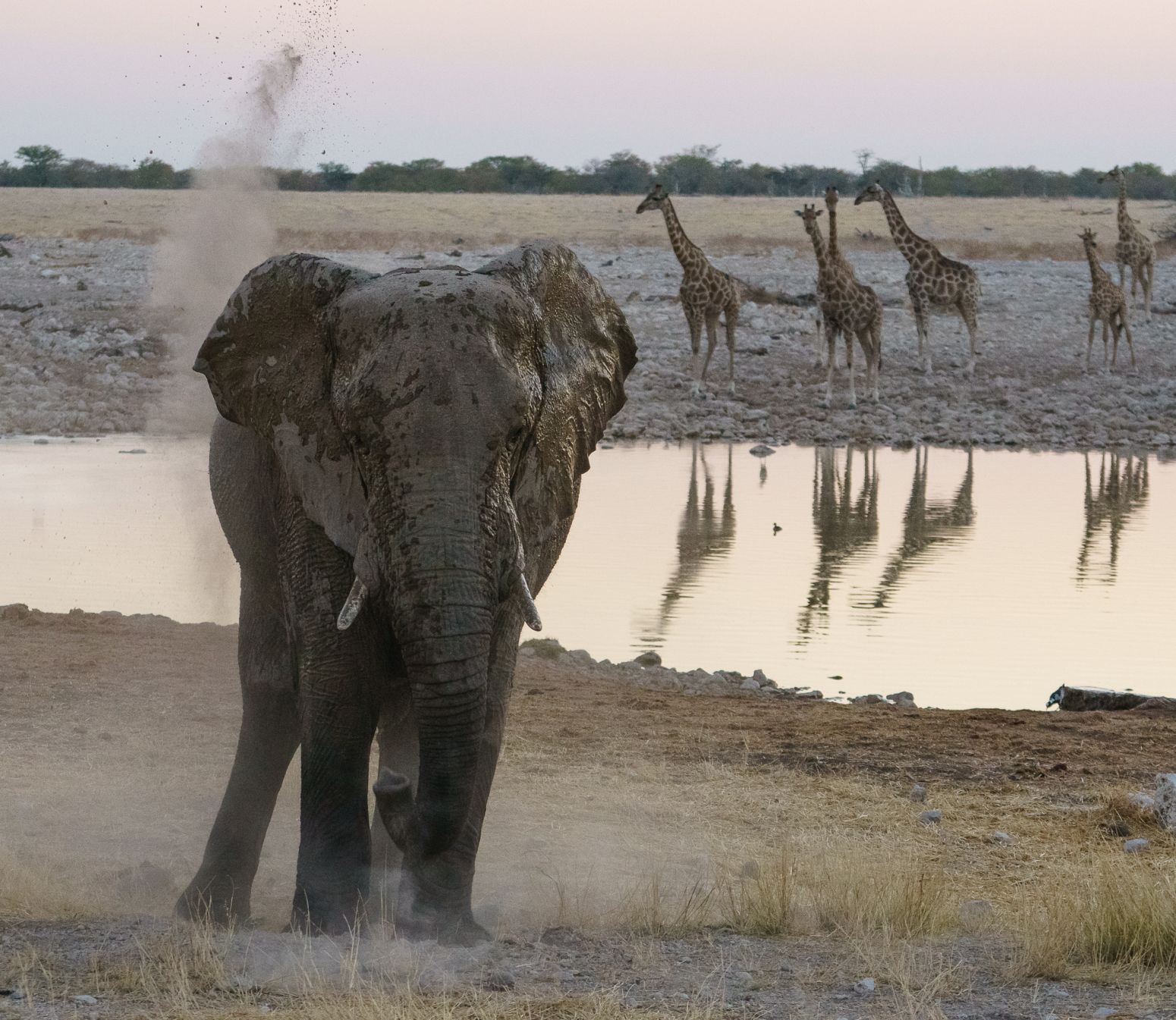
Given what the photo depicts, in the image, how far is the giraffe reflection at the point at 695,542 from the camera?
11.5 meters

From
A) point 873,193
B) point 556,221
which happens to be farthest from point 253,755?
point 556,221

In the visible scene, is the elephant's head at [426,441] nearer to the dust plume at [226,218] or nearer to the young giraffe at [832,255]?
the dust plume at [226,218]

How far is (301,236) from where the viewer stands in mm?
41312

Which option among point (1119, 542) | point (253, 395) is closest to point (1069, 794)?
point (253, 395)

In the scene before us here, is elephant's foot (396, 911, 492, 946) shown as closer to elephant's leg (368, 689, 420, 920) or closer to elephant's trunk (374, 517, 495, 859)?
elephant's trunk (374, 517, 495, 859)

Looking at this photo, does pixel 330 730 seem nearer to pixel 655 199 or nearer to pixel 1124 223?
pixel 655 199

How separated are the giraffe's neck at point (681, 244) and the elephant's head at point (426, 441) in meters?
20.5

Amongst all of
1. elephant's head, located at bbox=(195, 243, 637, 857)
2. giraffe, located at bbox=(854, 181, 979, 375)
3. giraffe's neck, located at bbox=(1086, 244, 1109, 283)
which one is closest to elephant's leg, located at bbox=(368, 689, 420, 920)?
elephant's head, located at bbox=(195, 243, 637, 857)

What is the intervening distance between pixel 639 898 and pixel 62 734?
12.3 feet

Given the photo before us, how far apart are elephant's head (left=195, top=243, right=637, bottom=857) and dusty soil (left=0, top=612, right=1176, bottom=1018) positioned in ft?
2.28

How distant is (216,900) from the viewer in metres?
5.80

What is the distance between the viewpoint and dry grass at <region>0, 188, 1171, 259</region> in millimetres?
42062

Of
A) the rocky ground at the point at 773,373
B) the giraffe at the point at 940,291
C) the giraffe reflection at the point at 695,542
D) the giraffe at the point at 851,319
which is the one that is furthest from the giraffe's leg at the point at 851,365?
the giraffe reflection at the point at 695,542

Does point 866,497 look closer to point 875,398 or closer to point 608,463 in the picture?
point 608,463
